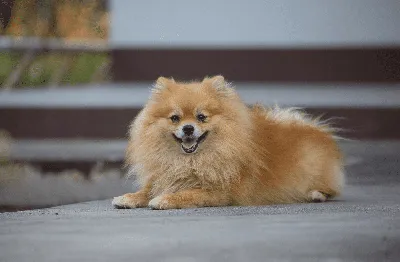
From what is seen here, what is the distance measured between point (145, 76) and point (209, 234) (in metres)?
4.81

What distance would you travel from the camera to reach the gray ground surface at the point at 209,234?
296 centimetres

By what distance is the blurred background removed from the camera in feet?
25.0

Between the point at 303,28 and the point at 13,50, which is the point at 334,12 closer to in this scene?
the point at 303,28

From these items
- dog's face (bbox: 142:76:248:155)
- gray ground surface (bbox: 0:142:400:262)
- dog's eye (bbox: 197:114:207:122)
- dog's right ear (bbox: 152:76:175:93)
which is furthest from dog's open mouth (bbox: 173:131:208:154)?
gray ground surface (bbox: 0:142:400:262)

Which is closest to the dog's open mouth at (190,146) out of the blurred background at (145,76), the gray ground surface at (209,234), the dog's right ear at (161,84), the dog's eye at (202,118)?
the dog's eye at (202,118)

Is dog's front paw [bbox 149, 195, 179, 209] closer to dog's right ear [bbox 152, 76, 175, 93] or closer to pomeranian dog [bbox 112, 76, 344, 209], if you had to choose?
pomeranian dog [bbox 112, 76, 344, 209]

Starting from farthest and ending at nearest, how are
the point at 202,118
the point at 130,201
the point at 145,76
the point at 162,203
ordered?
1. the point at 145,76
2. the point at 130,201
3. the point at 202,118
4. the point at 162,203

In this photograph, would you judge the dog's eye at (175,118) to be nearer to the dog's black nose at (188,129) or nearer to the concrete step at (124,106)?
the dog's black nose at (188,129)

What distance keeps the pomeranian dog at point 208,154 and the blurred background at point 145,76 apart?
2390 millimetres

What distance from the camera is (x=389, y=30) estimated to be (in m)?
7.65

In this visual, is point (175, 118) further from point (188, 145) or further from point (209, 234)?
point (209, 234)

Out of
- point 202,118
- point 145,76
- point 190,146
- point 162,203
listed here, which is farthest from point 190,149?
point 145,76

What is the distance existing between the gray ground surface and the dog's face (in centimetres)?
42

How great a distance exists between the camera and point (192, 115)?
14.8 ft
